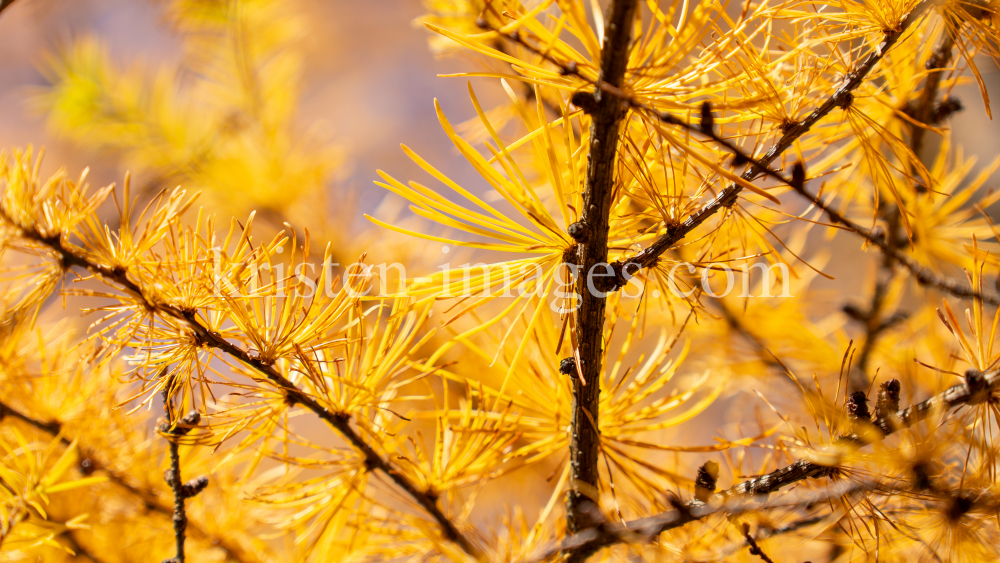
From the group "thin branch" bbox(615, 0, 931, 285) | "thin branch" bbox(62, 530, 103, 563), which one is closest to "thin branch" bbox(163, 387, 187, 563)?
"thin branch" bbox(62, 530, 103, 563)

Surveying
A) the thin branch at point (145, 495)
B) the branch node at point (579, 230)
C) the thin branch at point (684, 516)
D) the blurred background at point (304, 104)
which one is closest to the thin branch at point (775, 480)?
the thin branch at point (684, 516)

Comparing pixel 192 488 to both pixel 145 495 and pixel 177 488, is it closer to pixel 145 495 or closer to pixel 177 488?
pixel 177 488

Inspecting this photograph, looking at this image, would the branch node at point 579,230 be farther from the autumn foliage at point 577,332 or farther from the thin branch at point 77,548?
the thin branch at point 77,548

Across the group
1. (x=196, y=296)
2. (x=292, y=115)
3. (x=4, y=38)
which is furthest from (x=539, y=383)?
(x=4, y=38)

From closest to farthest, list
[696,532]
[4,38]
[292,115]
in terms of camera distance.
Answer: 1. [696,532]
2. [292,115]
3. [4,38]

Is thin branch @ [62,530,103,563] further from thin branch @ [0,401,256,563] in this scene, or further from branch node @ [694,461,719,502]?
branch node @ [694,461,719,502]

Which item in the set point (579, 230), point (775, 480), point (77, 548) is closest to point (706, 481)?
point (775, 480)

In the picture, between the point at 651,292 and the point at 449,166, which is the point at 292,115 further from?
the point at 651,292
